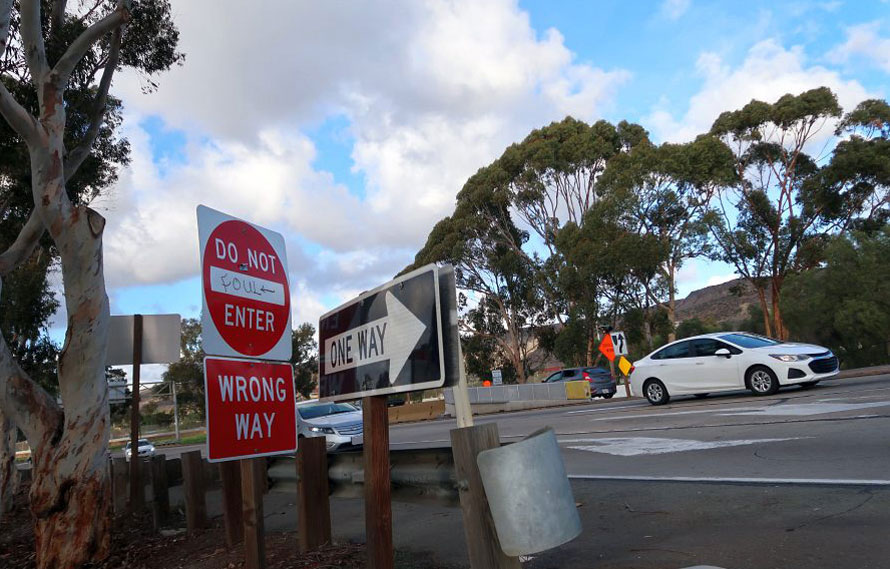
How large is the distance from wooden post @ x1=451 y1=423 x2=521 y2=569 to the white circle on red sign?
156cm

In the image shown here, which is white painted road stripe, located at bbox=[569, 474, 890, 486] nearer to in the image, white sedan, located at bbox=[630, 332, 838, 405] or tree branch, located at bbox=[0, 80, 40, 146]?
tree branch, located at bbox=[0, 80, 40, 146]

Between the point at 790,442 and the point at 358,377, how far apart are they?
6.09m

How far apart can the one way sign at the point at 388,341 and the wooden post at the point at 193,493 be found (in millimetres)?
3228

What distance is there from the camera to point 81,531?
616 cm

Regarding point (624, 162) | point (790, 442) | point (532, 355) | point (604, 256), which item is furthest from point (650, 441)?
point (532, 355)

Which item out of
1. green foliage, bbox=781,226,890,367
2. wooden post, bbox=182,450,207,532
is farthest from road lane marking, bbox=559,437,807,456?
green foliage, bbox=781,226,890,367

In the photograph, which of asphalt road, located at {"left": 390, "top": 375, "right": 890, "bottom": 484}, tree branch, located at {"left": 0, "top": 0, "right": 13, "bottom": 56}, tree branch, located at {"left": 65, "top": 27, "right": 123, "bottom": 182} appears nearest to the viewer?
asphalt road, located at {"left": 390, "top": 375, "right": 890, "bottom": 484}

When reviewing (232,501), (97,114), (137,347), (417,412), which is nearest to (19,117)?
(137,347)

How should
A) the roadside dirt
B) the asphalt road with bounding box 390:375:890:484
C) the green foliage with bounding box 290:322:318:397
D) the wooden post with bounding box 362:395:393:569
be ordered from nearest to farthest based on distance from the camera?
the wooden post with bounding box 362:395:393:569 < the roadside dirt < the asphalt road with bounding box 390:375:890:484 < the green foliage with bounding box 290:322:318:397

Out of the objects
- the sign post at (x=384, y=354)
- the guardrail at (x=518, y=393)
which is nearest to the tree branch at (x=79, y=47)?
the sign post at (x=384, y=354)

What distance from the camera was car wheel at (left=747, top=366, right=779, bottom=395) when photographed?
14133 mm

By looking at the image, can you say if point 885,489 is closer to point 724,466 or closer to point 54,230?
point 724,466

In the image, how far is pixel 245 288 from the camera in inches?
158

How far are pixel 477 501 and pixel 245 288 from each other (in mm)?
1926
